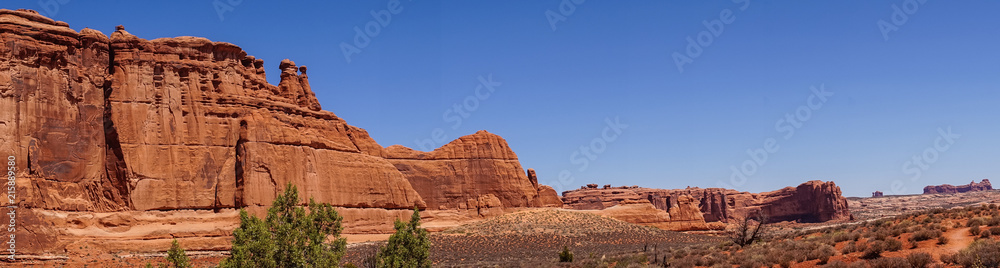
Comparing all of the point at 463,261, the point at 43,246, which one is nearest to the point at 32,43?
the point at 43,246

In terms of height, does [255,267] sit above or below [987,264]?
above

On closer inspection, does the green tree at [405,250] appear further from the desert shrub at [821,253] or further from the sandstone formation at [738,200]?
the sandstone formation at [738,200]

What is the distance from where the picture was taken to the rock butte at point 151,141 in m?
45.0

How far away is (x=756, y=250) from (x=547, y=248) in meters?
30.0

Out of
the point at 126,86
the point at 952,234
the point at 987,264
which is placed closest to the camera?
the point at 987,264

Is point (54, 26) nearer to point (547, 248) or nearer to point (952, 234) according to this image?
point (547, 248)

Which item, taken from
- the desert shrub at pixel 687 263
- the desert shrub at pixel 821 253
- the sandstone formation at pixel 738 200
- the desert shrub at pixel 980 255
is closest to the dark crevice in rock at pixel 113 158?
the desert shrub at pixel 687 263

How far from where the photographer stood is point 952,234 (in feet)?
78.1

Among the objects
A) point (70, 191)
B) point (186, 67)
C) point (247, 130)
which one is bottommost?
point (70, 191)

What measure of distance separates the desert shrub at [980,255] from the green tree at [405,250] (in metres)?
14.5

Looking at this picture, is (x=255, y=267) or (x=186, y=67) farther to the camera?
(x=186, y=67)

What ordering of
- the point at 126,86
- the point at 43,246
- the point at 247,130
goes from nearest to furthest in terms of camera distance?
the point at 43,246 → the point at 126,86 → the point at 247,130

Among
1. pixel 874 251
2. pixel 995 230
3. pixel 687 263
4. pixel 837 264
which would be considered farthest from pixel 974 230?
pixel 687 263

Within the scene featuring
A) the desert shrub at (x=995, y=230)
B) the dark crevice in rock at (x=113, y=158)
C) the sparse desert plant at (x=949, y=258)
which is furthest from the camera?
the dark crevice in rock at (x=113, y=158)
